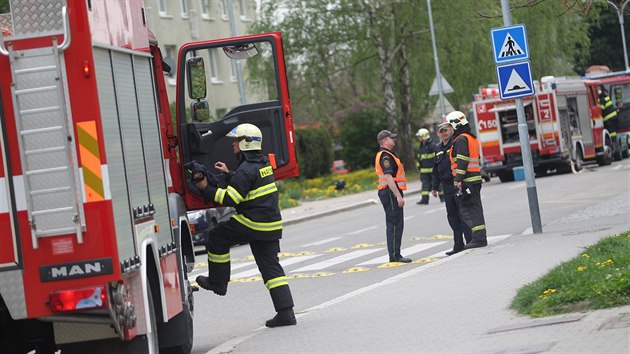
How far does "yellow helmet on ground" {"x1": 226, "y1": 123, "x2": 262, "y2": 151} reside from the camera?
1145 centimetres

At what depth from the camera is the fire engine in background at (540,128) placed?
130 ft

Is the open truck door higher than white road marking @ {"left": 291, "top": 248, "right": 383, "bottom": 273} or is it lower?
higher

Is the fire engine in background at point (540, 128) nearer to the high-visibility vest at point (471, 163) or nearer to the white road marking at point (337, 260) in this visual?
the white road marking at point (337, 260)

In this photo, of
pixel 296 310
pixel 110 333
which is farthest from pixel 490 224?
pixel 110 333

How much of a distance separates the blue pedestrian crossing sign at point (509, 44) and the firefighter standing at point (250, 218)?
26.1 feet

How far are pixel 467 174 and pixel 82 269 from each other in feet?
35.2

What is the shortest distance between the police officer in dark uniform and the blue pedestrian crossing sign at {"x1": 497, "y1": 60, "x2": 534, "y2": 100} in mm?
1122

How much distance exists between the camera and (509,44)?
18.9 metres

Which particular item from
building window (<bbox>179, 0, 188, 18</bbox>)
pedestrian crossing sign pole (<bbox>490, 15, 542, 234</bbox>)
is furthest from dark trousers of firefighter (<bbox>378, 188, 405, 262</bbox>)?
building window (<bbox>179, 0, 188, 18</bbox>)

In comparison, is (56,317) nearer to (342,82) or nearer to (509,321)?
(509,321)

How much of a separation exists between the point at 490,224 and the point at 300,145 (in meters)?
31.6

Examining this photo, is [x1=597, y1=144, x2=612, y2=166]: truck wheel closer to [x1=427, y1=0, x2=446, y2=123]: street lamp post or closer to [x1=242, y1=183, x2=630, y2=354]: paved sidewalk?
[x1=427, y1=0, x2=446, y2=123]: street lamp post

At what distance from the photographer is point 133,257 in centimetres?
831

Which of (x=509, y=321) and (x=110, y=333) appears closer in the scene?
(x=110, y=333)
